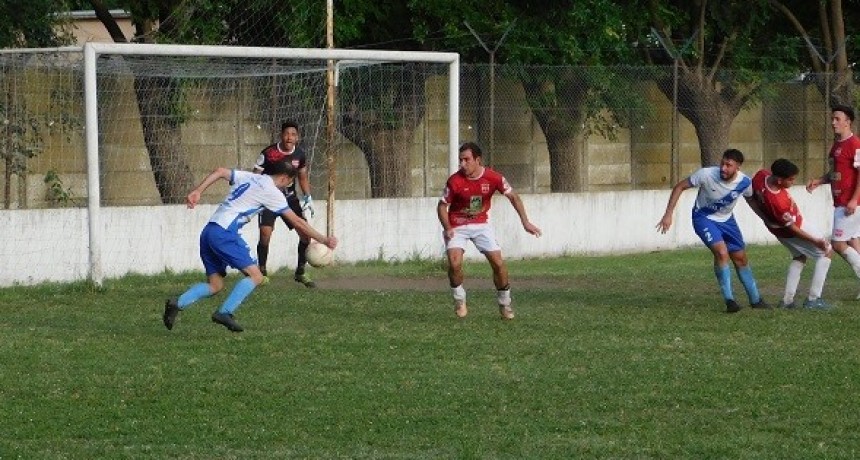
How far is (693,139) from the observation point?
2567 cm

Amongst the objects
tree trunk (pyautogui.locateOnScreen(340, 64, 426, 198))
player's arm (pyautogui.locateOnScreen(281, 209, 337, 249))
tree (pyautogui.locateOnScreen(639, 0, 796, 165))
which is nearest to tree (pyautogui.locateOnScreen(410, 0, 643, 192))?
tree (pyautogui.locateOnScreen(639, 0, 796, 165))

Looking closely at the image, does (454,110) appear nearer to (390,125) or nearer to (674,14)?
(390,125)

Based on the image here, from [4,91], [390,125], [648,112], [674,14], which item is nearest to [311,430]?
[4,91]

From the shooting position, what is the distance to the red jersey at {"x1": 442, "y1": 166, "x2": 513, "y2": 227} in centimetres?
1391

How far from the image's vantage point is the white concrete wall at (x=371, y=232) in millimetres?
17688

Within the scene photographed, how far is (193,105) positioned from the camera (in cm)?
1920

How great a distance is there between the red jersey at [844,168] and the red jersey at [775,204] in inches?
36.2

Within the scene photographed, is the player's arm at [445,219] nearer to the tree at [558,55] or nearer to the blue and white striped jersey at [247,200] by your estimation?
the blue and white striped jersey at [247,200]

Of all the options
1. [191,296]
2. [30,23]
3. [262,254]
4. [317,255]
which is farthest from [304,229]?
[30,23]

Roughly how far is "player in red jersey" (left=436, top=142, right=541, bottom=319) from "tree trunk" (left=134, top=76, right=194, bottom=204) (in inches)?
225

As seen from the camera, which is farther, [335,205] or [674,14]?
[674,14]

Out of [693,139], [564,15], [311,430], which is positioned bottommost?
[311,430]

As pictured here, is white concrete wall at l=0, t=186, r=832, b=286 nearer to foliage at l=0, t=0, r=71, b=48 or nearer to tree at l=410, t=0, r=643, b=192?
tree at l=410, t=0, r=643, b=192

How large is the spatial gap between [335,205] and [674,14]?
9640 mm
